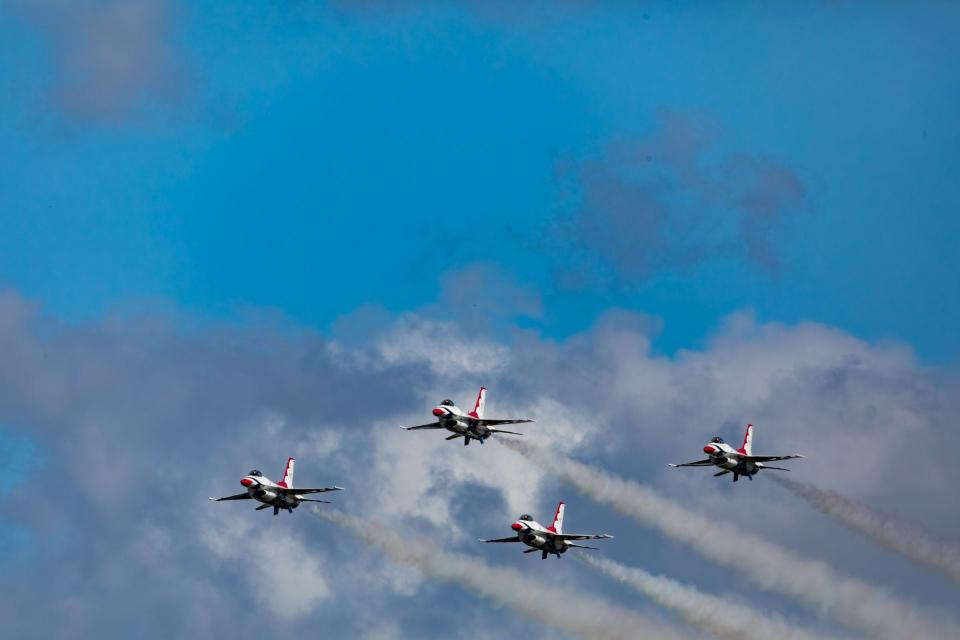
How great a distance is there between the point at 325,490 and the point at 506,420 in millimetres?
18098

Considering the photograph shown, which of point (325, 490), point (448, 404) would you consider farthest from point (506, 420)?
point (325, 490)

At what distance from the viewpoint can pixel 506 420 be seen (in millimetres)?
199500

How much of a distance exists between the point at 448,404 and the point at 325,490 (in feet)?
45.9

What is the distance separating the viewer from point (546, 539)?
652 ft

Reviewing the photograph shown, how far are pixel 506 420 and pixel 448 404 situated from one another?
563cm

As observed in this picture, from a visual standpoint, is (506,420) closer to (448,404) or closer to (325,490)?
(448,404)

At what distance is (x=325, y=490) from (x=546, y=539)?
21095mm

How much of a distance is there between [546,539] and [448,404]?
51.0ft

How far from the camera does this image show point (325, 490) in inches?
7830

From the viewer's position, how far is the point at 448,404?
199250 mm
